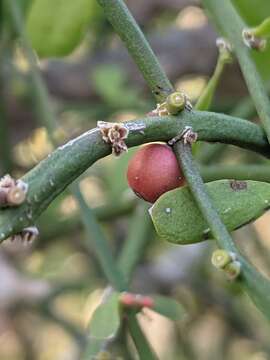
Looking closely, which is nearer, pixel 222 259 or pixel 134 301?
pixel 222 259

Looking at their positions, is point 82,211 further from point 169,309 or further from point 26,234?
point 26,234

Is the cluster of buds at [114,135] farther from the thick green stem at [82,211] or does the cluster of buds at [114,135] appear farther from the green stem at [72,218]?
the green stem at [72,218]

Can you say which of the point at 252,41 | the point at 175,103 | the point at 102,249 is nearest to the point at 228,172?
the point at 102,249

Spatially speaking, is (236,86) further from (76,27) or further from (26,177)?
(26,177)

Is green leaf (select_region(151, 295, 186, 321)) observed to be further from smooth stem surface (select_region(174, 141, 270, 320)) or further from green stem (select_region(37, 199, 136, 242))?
green stem (select_region(37, 199, 136, 242))

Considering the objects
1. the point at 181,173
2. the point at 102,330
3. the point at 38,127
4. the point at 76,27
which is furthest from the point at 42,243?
the point at 181,173

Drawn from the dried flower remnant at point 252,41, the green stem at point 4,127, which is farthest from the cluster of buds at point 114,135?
the green stem at point 4,127

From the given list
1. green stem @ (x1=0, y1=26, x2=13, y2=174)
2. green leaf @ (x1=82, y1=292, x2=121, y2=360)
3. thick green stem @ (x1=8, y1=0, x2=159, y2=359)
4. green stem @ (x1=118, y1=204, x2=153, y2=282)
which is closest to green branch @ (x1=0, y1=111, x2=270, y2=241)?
thick green stem @ (x1=8, y1=0, x2=159, y2=359)
